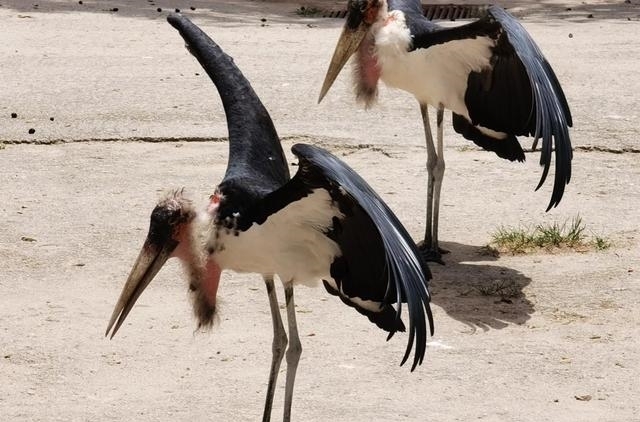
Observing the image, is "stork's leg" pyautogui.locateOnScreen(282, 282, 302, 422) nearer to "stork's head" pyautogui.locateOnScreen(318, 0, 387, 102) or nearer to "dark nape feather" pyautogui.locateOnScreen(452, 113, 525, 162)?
"stork's head" pyautogui.locateOnScreen(318, 0, 387, 102)

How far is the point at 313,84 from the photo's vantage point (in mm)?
8367

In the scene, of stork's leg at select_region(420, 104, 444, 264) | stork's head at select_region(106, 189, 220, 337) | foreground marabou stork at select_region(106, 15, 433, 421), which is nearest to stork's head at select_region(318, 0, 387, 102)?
stork's leg at select_region(420, 104, 444, 264)

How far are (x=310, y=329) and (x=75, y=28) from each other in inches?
215

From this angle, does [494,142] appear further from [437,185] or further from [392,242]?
[392,242]

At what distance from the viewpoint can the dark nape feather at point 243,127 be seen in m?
4.34

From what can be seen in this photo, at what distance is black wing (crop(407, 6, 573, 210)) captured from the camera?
16.5 feet

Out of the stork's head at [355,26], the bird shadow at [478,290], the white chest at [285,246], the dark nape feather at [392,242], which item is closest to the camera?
the dark nape feather at [392,242]

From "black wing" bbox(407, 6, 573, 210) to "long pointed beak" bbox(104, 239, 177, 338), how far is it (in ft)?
5.13

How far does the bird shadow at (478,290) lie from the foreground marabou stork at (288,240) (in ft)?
3.43

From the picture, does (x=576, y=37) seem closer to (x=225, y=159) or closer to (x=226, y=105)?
(x=225, y=159)

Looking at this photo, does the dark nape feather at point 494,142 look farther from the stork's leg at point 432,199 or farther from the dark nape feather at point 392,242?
the dark nape feather at point 392,242

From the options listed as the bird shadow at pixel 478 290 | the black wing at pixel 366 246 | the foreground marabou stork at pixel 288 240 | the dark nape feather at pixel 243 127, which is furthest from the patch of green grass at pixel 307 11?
the black wing at pixel 366 246

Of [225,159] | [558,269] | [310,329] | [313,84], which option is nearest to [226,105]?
[310,329]

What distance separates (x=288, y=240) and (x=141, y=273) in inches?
17.3
